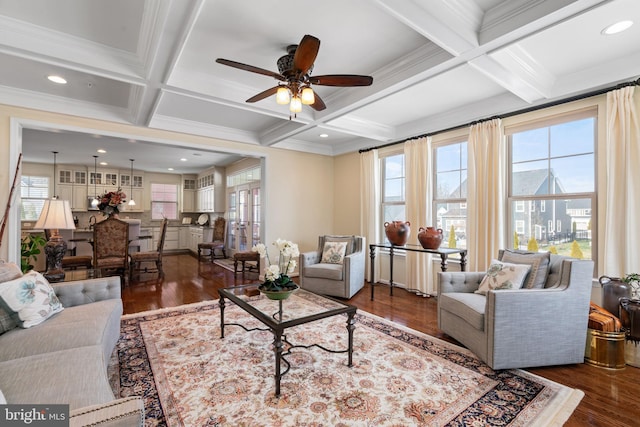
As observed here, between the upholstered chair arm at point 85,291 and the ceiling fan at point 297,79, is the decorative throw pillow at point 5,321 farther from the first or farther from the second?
the ceiling fan at point 297,79

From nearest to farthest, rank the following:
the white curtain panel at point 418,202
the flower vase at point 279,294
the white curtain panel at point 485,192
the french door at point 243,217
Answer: the flower vase at point 279,294, the white curtain panel at point 485,192, the white curtain panel at point 418,202, the french door at point 243,217

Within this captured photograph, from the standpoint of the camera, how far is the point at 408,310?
3.78m

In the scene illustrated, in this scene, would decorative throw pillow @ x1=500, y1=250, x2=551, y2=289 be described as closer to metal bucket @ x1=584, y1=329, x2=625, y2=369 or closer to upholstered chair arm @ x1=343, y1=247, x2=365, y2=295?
metal bucket @ x1=584, y1=329, x2=625, y2=369

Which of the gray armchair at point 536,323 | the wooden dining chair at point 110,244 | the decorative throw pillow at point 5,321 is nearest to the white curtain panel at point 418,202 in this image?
the gray armchair at point 536,323

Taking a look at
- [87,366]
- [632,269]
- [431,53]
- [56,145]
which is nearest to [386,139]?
[431,53]

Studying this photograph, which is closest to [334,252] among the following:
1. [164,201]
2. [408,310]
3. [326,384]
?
[408,310]

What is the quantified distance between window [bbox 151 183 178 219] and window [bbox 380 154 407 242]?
7227mm

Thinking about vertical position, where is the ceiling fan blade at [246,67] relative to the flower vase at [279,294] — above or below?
above

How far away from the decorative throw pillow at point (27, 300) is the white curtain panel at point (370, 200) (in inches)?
169

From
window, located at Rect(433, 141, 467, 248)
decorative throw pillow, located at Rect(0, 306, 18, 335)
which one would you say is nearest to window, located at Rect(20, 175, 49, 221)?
decorative throw pillow, located at Rect(0, 306, 18, 335)

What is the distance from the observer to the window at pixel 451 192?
168 inches

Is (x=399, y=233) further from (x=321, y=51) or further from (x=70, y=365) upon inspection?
(x=70, y=365)

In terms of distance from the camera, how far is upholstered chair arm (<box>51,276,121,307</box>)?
2479 mm

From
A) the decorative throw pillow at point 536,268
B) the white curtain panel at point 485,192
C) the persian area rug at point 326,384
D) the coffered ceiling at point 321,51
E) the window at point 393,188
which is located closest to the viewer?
the persian area rug at point 326,384
